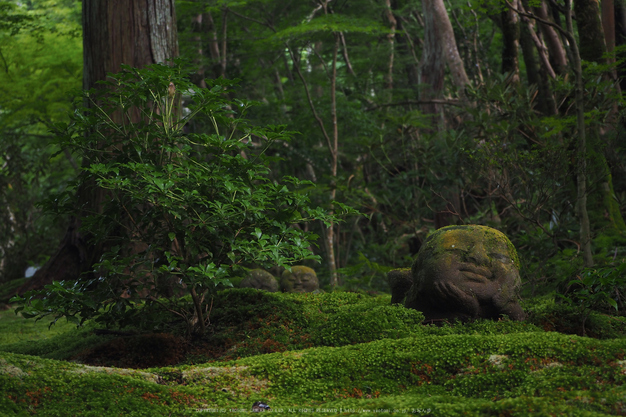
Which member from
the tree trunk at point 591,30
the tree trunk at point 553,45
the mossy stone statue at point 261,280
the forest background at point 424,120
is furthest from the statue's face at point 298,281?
the tree trunk at point 553,45

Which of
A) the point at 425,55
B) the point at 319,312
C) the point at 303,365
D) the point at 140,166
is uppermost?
the point at 425,55

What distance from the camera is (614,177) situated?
785 cm

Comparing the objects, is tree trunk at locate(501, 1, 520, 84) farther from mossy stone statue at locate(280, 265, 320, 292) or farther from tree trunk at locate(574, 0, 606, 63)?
mossy stone statue at locate(280, 265, 320, 292)

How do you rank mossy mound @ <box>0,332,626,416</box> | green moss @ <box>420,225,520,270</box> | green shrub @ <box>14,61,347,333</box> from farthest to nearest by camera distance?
green moss @ <box>420,225,520,270</box> < green shrub @ <box>14,61,347,333</box> < mossy mound @ <box>0,332,626,416</box>

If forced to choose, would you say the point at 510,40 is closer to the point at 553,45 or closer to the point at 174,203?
the point at 553,45

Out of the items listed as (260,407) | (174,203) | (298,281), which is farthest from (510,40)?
(260,407)

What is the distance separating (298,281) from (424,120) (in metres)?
5.73

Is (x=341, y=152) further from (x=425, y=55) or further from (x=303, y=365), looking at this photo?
(x=303, y=365)

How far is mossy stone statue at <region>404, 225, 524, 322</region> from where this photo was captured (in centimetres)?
414

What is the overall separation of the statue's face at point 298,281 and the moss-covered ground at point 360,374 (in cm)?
261

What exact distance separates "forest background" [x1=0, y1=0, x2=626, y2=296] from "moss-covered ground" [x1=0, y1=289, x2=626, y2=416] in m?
1.43

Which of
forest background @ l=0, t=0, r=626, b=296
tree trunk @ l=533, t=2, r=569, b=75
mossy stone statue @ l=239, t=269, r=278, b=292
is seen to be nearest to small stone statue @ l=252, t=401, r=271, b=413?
forest background @ l=0, t=0, r=626, b=296

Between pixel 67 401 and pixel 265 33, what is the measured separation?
1017 centimetres

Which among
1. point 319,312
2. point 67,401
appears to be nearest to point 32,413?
point 67,401
